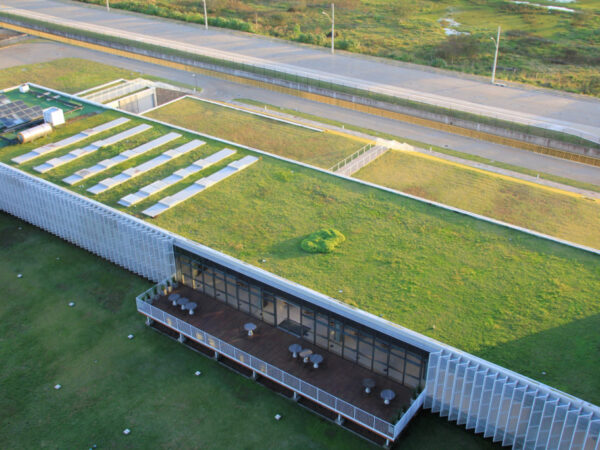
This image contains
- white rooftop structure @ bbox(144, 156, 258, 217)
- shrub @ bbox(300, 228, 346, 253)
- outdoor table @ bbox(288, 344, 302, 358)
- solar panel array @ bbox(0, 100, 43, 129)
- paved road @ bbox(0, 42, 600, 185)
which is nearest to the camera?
outdoor table @ bbox(288, 344, 302, 358)

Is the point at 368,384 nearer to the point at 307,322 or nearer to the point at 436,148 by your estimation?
the point at 307,322

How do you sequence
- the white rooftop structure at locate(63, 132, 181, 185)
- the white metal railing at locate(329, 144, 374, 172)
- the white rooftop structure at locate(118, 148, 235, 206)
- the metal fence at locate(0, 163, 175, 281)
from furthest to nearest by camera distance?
1. the white metal railing at locate(329, 144, 374, 172)
2. the white rooftop structure at locate(63, 132, 181, 185)
3. the white rooftop structure at locate(118, 148, 235, 206)
4. the metal fence at locate(0, 163, 175, 281)

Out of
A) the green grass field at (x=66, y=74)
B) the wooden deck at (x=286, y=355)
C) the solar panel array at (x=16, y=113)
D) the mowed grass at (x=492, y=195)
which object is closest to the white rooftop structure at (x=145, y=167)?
the wooden deck at (x=286, y=355)

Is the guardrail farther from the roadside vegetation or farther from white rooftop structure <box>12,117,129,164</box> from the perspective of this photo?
the roadside vegetation

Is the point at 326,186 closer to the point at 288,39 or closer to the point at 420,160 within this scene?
the point at 420,160

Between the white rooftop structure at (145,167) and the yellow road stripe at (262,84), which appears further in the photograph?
the yellow road stripe at (262,84)

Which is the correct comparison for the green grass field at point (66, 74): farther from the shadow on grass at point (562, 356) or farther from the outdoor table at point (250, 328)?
the shadow on grass at point (562, 356)

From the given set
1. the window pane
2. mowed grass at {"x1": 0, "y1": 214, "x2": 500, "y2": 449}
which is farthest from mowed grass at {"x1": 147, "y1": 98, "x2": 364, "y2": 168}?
the window pane
